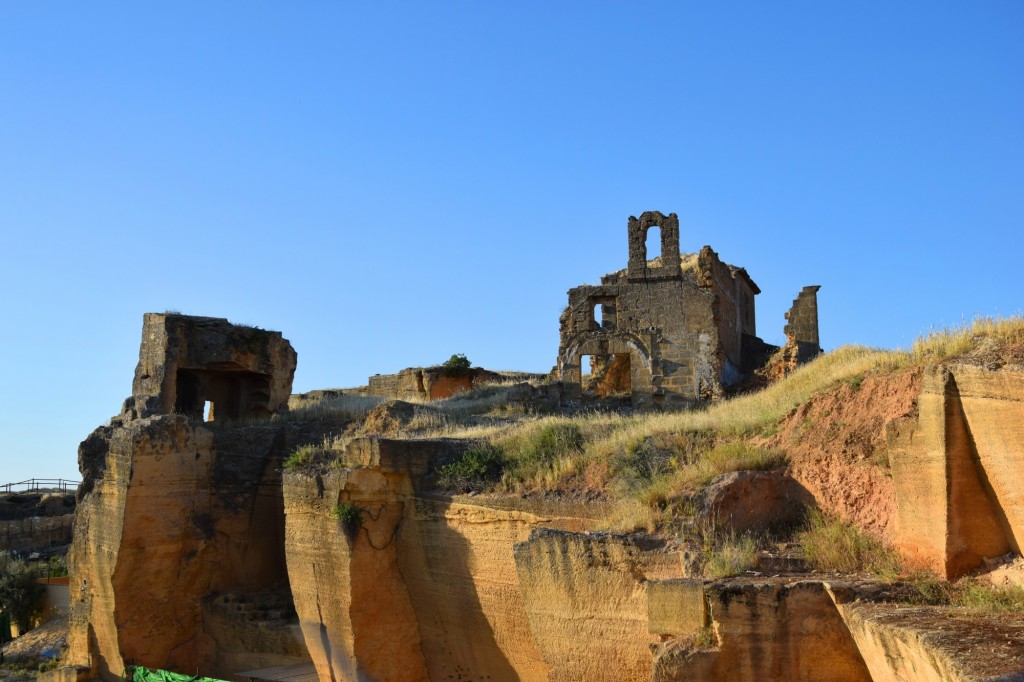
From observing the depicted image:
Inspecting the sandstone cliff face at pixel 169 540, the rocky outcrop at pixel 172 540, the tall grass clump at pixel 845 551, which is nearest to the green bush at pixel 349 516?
the rocky outcrop at pixel 172 540

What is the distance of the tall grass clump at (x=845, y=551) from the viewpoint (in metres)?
7.39

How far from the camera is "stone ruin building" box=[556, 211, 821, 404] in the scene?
23.9 meters

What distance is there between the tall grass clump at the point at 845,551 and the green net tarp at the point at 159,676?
8611 millimetres

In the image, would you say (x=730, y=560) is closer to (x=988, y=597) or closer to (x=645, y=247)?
(x=988, y=597)

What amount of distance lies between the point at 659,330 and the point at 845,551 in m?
16.8

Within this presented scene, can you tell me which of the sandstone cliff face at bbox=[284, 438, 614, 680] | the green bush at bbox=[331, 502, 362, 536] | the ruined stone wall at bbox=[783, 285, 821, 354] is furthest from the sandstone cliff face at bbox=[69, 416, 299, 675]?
the ruined stone wall at bbox=[783, 285, 821, 354]

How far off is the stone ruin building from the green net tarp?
36.6 feet

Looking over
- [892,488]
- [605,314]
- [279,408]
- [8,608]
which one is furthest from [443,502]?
[8,608]

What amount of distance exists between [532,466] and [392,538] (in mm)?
2153

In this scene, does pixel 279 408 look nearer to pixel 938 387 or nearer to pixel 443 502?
pixel 443 502

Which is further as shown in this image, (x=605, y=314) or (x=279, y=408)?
(x=605, y=314)

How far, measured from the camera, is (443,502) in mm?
11672

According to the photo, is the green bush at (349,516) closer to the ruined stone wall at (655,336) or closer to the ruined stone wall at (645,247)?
the ruined stone wall at (655,336)

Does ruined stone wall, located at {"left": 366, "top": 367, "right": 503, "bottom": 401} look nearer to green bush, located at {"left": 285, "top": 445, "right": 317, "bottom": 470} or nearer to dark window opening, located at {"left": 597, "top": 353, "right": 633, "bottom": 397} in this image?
dark window opening, located at {"left": 597, "top": 353, "right": 633, "bottom": 397}
